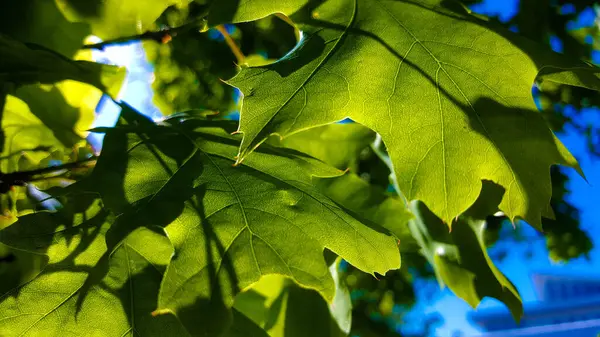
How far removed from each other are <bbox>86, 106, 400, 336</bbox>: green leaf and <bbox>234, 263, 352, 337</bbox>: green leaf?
195 mm

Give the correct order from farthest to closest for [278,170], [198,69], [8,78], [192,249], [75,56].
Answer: [198,69]
[75,56]
[8,78]
[278,170]
[192,249]

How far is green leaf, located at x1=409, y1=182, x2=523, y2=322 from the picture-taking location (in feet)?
3.14

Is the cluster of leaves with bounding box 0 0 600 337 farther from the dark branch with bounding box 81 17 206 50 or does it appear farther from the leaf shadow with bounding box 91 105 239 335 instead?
the dark branch with bounding box 81 17 206 50

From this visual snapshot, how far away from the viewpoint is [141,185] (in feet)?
2.24

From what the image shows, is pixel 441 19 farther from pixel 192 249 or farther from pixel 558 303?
pixel 558 303

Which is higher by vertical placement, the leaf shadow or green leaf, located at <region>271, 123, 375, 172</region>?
green leaf, located at <region>271, 123, 375, 172</region>

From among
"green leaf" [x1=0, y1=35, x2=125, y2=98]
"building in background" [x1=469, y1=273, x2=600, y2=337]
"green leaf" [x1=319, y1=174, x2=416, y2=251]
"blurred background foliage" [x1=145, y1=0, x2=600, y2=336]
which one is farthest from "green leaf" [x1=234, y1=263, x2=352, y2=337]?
"building in background" [x1=469, y1=273, x2=600, y2=337]

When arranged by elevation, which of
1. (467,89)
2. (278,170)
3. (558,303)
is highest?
(467,89)

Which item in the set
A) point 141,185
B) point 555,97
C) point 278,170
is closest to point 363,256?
point 278,170

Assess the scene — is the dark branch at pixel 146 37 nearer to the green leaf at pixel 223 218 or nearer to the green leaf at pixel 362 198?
the green leaf at pixel 223 218

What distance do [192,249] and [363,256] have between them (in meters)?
0.21

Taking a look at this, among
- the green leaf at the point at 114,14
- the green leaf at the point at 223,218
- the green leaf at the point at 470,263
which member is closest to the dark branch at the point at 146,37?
the green leaf at the point at 114,14

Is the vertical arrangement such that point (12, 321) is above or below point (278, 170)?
below

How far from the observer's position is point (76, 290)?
0.68 m
